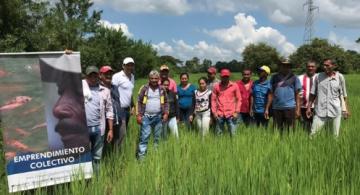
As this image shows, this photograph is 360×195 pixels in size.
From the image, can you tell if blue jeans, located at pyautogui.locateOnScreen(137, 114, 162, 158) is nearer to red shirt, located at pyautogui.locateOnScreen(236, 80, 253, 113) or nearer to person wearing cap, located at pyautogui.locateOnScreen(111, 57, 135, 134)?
person wearing cap, located at pyautogui.locateOnScreen(111, 57, 135, 134)

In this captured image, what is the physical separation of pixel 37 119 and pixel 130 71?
2.63m

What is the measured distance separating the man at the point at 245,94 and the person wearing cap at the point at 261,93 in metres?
0.08

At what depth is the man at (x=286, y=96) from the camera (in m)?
6.74

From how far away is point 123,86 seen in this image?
21.2 feet

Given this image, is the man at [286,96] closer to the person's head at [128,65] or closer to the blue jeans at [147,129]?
the blue jeans at [147,129]

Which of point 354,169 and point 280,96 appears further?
point 280,96

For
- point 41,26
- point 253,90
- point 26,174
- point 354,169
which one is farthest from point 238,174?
point 41,26

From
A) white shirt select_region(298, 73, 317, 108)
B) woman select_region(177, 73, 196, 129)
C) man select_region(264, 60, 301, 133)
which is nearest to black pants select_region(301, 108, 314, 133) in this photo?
white shirt select_region(298, 73, 317, 108)

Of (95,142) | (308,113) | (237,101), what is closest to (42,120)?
(95,142)

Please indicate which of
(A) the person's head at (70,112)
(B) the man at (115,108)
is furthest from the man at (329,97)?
(A) the person's head at (70,112)

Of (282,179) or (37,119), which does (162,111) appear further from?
(282,179)

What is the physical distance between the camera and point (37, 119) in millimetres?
3984

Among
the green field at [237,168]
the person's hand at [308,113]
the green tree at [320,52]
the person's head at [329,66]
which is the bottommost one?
the green field at [237,168]

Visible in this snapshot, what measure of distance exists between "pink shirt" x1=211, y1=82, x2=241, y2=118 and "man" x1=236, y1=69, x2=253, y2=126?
23 centimetres
